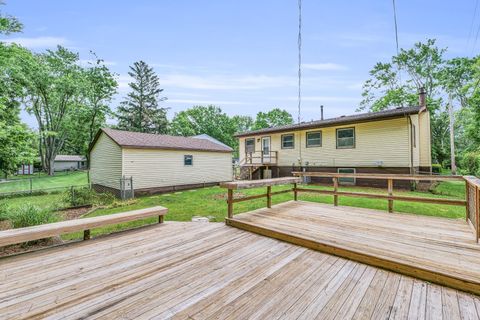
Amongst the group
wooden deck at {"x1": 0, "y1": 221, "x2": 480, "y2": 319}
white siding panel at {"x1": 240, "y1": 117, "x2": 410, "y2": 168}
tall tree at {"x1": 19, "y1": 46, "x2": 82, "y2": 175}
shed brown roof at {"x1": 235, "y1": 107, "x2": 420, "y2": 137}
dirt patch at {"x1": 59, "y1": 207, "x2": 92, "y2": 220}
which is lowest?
dirt patch at {"x1": 59, "y1": 207, "x2": 92, "y2": 220}

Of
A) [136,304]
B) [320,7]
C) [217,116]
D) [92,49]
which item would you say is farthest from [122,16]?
[217,116]

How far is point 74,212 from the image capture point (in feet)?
25.5

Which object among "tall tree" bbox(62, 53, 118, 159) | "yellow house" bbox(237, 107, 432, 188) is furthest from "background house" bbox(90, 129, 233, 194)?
"tall tree" bbox(62, 53, 118, 159)

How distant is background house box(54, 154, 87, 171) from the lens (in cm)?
4195

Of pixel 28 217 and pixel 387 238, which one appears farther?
pixel 28 217

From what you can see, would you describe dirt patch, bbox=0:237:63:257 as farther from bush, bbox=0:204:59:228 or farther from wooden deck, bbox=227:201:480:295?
wooden deck, bbox=227:201:480:295

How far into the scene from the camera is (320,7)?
618cm

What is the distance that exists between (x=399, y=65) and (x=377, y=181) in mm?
17709

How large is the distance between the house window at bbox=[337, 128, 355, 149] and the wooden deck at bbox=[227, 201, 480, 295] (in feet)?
28.6

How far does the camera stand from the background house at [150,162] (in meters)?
10.8

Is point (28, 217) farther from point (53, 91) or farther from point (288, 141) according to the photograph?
point (53, 91)

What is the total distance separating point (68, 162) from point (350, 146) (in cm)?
5122

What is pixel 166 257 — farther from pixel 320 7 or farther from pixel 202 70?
pixel 202 70

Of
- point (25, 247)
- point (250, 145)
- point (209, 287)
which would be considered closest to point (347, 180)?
point (250, 145)
